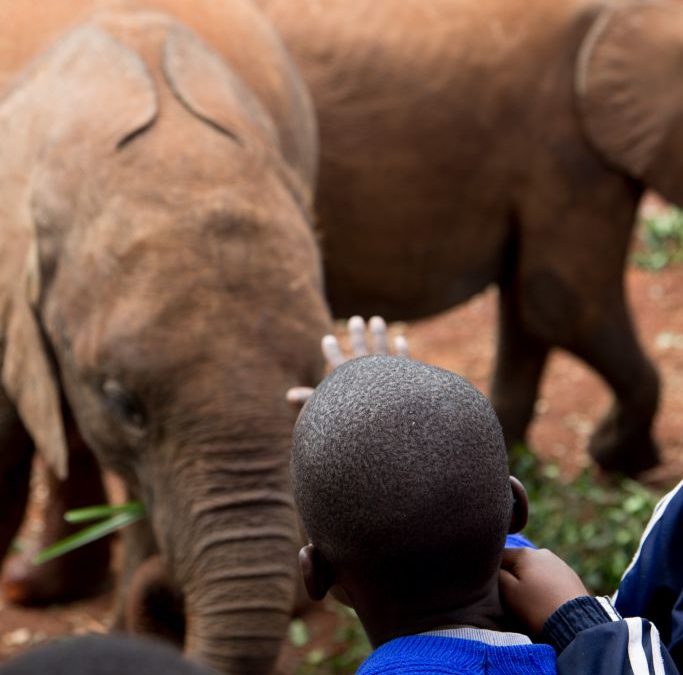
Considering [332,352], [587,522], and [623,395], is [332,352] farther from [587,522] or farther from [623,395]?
[623,395]

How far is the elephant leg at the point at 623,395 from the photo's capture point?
554 cm

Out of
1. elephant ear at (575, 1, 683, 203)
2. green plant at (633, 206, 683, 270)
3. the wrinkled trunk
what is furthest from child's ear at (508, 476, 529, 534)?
green plant at (633, 206, 683, 270)

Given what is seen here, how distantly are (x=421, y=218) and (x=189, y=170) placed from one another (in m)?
2.07

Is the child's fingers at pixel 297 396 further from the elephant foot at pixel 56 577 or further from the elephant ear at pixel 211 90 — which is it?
the elephant foot at pixel 56 577

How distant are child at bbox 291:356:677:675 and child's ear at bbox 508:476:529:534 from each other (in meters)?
0.12

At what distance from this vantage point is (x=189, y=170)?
312 cm

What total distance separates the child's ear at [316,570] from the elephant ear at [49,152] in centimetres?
162

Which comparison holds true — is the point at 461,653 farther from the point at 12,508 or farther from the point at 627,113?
the point at 627,113

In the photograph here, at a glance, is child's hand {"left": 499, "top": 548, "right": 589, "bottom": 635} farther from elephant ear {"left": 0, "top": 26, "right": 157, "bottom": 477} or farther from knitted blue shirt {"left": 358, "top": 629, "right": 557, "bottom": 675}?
elephant ear {"left": 0, "top": 26, "right": 157, "bottom": 477}

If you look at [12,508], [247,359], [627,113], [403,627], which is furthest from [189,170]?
[627,113]

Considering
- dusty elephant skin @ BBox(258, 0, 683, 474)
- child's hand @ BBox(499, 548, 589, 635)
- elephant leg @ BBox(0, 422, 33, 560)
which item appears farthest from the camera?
dusty elephant skin @ BBox(258, 0, 683, 474)

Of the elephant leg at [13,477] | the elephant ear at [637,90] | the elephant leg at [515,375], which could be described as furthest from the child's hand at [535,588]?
the elephant leg at [515,375]

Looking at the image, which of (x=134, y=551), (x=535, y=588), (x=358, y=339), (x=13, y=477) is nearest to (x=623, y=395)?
(x=134, y=551)

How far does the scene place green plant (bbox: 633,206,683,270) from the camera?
8461mm
